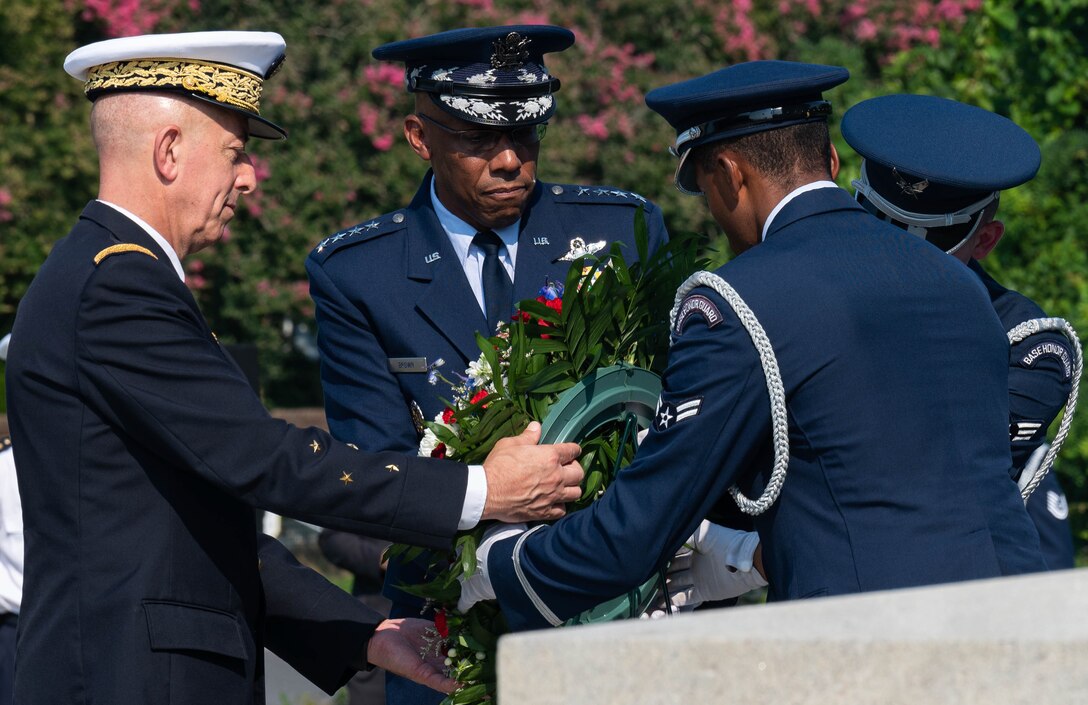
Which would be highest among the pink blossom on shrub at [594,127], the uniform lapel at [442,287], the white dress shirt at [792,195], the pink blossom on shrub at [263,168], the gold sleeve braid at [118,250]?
the gold sleeve braid at [118,250]

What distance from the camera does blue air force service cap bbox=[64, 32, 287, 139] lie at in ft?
9.23

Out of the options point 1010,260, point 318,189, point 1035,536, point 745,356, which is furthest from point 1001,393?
point 318,189

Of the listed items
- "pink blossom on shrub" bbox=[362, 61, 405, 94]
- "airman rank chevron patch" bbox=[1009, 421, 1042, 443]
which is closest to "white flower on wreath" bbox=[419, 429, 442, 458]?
"airman rank chevron patch" bbox=[1009, 421, 1042, 443]

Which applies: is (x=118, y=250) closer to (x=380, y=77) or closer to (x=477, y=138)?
(x=477, y=138)

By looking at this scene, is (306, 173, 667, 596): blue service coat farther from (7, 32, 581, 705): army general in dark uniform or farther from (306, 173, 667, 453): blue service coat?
(7, 32, 581, 705): army general in dark uniform

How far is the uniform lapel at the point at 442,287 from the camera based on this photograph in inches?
139

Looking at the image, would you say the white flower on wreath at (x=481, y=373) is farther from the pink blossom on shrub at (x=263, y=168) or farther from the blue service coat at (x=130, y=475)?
the pink blossom on shrub at (x=263, y=168)

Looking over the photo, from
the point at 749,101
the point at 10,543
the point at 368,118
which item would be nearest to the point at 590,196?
the point at 749,101

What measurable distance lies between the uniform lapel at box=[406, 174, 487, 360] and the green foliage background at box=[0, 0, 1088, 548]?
6.06 meters

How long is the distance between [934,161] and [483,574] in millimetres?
1274

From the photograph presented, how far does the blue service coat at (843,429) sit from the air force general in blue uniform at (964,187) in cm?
53

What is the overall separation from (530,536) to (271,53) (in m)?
1.13

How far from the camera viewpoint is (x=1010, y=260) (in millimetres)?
6355

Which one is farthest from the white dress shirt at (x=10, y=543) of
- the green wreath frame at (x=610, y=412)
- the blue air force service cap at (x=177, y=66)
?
the green wreath frame at (x=610, y=412)
